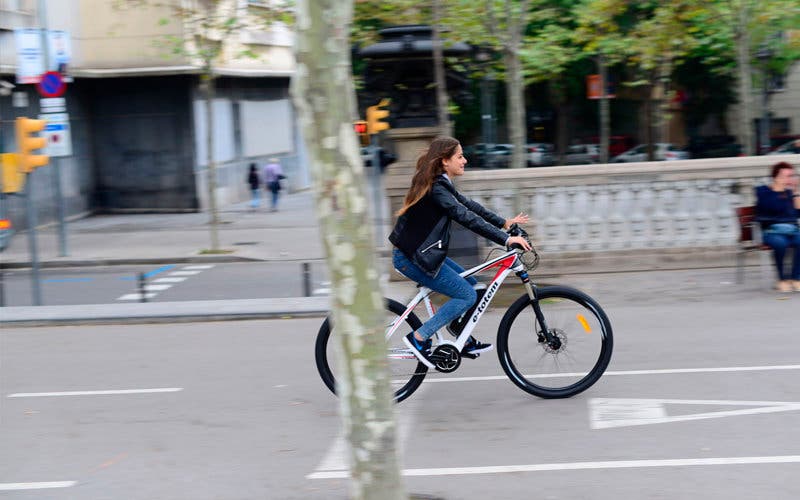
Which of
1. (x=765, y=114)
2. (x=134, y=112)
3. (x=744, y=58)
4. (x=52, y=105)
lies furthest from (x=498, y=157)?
(x=52, y=105)

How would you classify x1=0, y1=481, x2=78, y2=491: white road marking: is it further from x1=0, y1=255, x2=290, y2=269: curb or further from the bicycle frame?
x1=0, y1=255, x2=290, y2=269: curb

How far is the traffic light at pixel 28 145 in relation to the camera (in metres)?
13.5

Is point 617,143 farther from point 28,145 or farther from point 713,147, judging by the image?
point 28,145

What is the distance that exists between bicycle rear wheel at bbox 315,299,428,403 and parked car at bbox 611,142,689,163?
91.6 ft

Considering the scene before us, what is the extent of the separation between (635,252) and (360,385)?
939 centimetres

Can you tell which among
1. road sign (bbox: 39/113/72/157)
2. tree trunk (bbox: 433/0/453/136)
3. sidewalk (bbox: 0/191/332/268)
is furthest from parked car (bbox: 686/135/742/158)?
road sign (bbox: 39/113/72/157)

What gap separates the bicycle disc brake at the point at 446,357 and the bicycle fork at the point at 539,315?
0.58 meters

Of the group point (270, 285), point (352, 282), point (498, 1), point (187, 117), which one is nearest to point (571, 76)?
point (187, 117)

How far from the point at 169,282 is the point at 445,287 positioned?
10259 mm

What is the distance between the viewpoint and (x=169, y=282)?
53.9 feet

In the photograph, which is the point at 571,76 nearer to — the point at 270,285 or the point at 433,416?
the point at 270,285

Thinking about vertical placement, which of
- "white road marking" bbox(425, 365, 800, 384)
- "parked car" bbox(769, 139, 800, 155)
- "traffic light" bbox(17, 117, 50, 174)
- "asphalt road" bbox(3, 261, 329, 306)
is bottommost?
"asphalt road" bbox(3, 261, 329, 306)

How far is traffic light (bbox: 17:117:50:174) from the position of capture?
44.1 feet

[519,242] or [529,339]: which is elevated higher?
[519,242]
